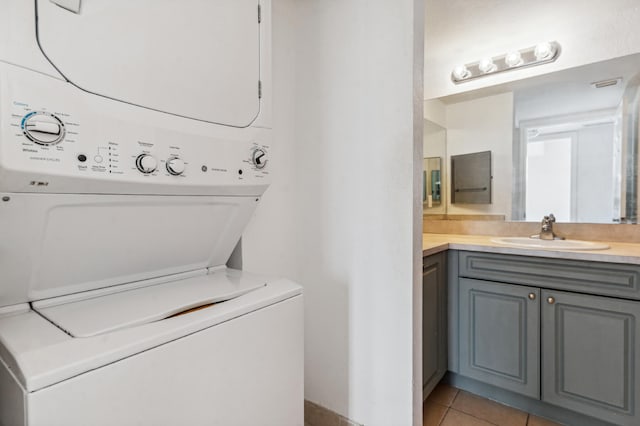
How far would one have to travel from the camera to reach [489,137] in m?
2.36

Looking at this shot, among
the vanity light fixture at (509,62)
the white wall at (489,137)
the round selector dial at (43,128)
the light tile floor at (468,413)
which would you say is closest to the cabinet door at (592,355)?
the light tile floor at (468,413)

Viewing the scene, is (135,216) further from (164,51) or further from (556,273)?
(556,273)

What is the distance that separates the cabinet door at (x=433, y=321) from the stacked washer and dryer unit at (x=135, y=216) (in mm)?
913

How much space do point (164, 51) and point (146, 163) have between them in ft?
Result: 1.05

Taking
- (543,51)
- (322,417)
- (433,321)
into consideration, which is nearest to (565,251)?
(433,321)

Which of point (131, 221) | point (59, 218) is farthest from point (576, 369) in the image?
point (59, 218)

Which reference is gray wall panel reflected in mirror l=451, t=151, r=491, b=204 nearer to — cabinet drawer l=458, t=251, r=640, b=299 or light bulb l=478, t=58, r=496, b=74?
light bulb l=478, t=58, r=496, b=74

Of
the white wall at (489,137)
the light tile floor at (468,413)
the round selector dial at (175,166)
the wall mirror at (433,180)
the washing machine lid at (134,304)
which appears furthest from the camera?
the wall mirror at (433,180)

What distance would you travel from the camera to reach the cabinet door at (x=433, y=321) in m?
1.71

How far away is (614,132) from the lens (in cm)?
191

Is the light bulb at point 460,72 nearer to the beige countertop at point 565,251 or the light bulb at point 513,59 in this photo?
the light bulb at point 513,59

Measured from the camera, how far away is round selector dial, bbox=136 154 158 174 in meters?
0.81

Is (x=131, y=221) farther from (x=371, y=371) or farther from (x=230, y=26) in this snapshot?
(x=371, y=371)

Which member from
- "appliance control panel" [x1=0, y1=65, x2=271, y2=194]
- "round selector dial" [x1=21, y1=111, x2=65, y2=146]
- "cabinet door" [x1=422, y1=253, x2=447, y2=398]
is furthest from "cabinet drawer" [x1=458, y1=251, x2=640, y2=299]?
"round selector dial" [x1=21, y1=111, x2=65, y2=146]
